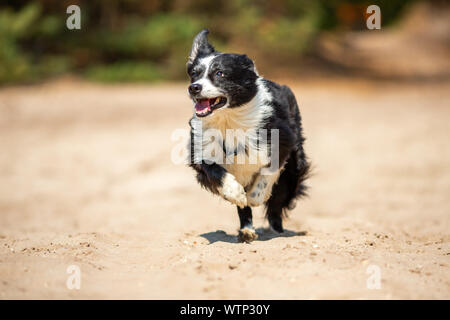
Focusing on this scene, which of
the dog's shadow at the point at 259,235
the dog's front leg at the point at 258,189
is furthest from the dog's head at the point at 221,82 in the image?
the dog's shadow at the point at 259,235

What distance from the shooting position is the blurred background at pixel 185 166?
3756mm

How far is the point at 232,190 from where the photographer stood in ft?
15.0

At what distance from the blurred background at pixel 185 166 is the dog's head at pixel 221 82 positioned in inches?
47.7

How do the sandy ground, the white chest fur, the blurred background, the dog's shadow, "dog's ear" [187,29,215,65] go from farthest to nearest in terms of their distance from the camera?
the dog's shadow → "dog's ear" [187,29,215,65] → the white chest fur → the blurred background → the sandy ground

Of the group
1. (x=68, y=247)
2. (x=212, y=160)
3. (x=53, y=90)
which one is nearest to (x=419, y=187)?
Answer: (x=212, y=160)

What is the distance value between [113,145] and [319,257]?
8577mm

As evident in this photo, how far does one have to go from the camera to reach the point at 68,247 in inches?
178

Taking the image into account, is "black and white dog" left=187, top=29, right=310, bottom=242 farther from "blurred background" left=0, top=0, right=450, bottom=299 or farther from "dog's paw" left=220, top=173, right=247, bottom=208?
"blurred background" left=0, top=0, right=450, bottom=299

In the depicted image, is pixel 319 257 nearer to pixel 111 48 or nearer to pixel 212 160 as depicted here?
pixel 212 160

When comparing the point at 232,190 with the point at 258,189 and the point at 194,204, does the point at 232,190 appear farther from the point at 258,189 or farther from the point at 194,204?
the point at 194,204

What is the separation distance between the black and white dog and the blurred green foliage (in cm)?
1241

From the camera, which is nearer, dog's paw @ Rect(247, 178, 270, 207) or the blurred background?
the blurred background

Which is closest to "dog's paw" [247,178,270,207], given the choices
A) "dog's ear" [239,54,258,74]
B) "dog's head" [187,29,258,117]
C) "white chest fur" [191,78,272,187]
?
"white chest fur" [191,78,272,187]

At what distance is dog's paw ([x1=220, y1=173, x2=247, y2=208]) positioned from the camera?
4.57 metres
